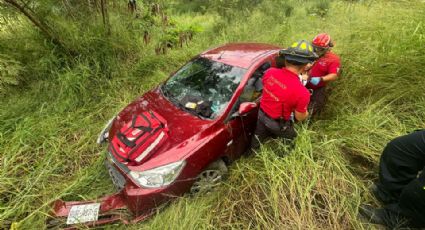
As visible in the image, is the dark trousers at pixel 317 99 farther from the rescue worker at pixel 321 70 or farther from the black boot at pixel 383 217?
the black boot at pixel 383 217

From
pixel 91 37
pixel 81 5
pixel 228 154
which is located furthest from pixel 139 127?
pixel 81 5

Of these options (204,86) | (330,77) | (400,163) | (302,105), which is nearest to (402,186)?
(400,163)

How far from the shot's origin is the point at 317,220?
235 cm

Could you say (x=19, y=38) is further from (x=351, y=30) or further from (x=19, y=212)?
(x=351, y=30)

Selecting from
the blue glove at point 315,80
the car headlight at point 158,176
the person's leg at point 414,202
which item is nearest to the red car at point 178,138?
the car headlight at point 158,176

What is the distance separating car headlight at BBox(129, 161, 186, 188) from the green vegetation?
26 cm

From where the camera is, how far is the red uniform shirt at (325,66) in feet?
10.9

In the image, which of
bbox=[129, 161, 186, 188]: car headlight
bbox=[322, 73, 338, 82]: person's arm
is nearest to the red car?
bbox=[129, 161, 186, 188]: car headlight

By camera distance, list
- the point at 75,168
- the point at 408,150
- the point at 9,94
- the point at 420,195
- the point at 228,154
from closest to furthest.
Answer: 1. the point at 420,195
2. the point at 408,150
3. the point at 228,154
4. the point at 75,168
5. the point at 9,94

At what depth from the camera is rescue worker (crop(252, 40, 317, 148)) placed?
2.46 metres

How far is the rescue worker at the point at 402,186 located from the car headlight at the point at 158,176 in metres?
1.80

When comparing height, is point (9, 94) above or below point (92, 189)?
above

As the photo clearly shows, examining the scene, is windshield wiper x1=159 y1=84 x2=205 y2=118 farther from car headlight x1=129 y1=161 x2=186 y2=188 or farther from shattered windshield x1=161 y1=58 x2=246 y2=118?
car headlight x1=129 y1=161 x2=186 y2=188

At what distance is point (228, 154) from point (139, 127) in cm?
103
